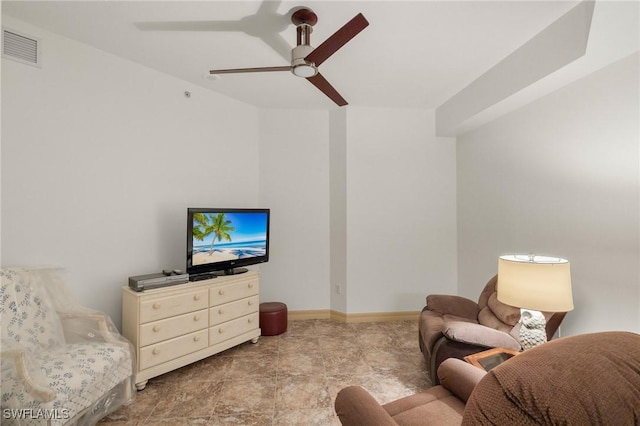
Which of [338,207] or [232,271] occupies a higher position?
[338,207]

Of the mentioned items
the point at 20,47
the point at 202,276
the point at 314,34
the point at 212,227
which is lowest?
the point at 202,276

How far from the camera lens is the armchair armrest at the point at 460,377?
1427 mm

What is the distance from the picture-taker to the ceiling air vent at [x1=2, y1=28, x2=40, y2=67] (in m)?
2.04

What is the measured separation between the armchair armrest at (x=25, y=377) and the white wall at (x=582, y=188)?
11.2 feet

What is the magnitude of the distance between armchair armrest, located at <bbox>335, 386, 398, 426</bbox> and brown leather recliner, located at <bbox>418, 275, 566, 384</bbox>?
1.08 meters

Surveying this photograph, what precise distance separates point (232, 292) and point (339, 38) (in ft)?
7.73

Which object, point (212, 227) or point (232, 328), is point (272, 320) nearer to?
point (232, 328)

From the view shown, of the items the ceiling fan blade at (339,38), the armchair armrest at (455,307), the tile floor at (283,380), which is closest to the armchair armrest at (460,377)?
the tile floor at (283,380)

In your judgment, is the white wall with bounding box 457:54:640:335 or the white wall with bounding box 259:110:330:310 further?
the white wall with bounding box 259:110:330:310

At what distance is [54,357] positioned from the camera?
5.82 ft

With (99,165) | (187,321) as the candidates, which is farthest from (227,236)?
(99,165)

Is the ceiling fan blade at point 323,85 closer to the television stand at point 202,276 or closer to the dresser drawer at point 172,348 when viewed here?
the television stand at point 202,276

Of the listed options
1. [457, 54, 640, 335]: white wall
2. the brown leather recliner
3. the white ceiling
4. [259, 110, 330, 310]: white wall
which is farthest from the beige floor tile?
the white ceiling

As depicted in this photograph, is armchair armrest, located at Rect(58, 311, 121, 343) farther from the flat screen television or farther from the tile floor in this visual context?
the flat screen television
